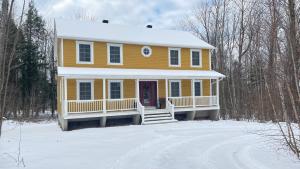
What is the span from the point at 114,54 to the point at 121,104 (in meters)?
3.42

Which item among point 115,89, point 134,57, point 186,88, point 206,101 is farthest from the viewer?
point 186,88

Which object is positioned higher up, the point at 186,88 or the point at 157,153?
the point at 186,88

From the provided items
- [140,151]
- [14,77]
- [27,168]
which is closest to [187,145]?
[140,151]

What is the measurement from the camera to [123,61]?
1934cm

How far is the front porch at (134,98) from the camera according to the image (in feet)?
54.3

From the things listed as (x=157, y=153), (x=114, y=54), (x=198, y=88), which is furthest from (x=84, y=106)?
(x=157, y=153)

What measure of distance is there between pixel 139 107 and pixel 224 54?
1708 centimetres

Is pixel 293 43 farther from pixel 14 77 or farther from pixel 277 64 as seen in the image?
pixel 14 77

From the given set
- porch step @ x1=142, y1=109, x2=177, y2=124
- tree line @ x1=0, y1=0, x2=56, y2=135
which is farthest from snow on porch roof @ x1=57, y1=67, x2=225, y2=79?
tree line @ x1=0, y1=0, x2=56, y2=135


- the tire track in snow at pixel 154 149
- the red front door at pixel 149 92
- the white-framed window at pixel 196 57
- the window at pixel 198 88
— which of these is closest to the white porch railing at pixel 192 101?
the window at pixel 198 88

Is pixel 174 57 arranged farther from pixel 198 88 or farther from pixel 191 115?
pixel 191 115

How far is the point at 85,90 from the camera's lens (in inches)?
709

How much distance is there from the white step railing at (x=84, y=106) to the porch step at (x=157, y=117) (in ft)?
9.10

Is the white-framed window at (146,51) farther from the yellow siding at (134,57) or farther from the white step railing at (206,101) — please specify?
the white step railing at (206,101)
